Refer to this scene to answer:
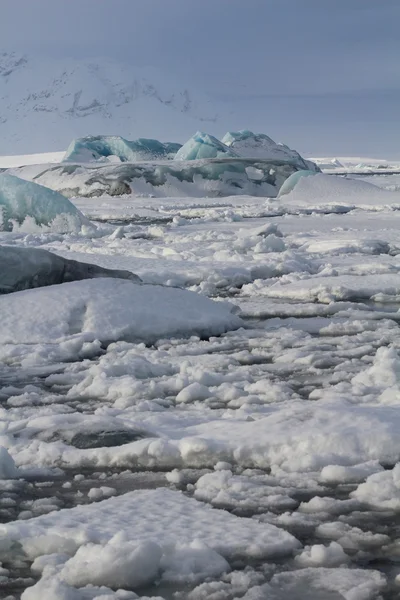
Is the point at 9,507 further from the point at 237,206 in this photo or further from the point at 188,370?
the point at 237,206

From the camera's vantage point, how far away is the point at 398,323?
5535mm

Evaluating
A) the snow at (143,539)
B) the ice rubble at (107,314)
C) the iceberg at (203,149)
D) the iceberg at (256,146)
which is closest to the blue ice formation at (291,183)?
the iceberg at (203,149)

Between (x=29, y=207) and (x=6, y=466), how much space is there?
12.7m

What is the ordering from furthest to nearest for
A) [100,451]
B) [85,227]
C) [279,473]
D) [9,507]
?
1. [85,227]
2. [100,451]
3. [279,473]
4. [9,507]

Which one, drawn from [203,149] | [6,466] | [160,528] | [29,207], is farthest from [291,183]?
[160,528]

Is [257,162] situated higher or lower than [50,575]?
higher

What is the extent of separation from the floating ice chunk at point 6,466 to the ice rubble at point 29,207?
12.2 metres

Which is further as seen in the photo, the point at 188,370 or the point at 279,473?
the point at 188,370

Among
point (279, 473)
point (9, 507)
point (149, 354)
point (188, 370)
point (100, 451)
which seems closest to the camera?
Answer: point (9, 507)

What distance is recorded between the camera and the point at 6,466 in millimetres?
2658

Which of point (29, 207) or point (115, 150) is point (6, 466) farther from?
point (115, 150)

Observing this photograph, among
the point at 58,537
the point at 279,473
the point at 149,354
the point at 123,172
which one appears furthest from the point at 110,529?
the point at 123,172

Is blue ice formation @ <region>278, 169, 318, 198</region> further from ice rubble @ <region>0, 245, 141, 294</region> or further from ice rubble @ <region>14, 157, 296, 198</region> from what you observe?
ice rubble @ <region>0, 245, 141, 294</region>

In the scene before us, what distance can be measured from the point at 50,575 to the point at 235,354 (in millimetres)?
2786
